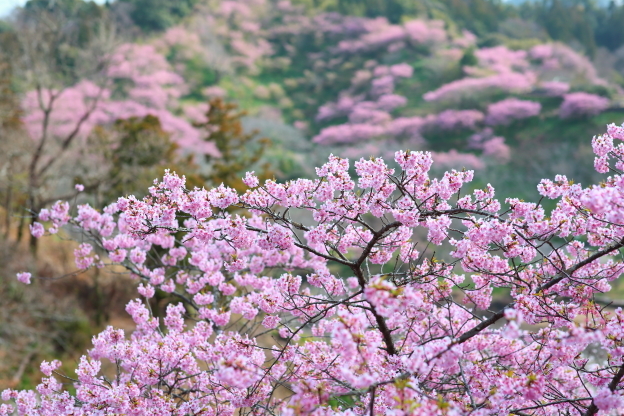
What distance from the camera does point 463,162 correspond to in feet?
64.3

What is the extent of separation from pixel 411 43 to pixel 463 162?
1234 centimetres

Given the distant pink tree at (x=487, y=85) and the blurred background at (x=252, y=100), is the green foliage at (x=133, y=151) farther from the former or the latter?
the distant pink tree at (x=487, y=85)

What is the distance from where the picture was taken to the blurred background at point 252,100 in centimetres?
1236

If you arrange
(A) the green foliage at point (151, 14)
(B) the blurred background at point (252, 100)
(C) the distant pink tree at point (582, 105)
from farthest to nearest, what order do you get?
(A) the green foliage at point (151, 14)
(C) the distant pink tree at point (582, 105)
(B) the blurred background at point (252, 100)

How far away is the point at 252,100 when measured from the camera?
28.5 meters

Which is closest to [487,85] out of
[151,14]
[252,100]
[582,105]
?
[582,105]

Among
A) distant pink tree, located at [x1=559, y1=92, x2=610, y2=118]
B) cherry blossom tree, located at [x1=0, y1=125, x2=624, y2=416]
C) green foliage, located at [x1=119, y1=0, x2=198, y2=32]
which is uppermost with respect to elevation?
green foliage, located at [x1=119, y1=0, x2=198, y2=32]

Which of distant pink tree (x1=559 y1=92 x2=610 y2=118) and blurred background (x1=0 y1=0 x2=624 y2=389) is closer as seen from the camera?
blurred background (x1=0 y1=0 x2=624 y2=389)

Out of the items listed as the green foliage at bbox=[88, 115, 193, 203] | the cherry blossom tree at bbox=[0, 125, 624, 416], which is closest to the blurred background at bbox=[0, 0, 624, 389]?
the green foliage at bbox=[88, 115, 193, 203]

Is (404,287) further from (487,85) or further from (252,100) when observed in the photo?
(252,100)

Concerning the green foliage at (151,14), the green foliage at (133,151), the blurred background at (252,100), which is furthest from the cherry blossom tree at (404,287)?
the green foliage at (151,14)

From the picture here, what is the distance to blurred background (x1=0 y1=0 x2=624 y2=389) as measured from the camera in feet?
40.5

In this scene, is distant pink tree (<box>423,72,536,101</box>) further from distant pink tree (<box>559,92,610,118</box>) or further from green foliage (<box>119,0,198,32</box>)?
green foliage (<box>119,0,198,32</box>)

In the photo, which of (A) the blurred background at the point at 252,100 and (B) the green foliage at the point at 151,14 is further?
(B) the green foliage at the point at 151,14
